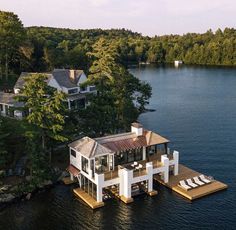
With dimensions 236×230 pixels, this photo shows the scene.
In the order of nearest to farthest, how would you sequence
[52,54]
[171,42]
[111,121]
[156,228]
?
[156,228]
[111,121]
[52,54]
[171,42]

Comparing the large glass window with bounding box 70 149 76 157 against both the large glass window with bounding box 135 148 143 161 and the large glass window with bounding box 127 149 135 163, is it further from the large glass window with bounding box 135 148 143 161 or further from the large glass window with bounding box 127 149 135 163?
the large glass window with bounding box 135 148 143 161

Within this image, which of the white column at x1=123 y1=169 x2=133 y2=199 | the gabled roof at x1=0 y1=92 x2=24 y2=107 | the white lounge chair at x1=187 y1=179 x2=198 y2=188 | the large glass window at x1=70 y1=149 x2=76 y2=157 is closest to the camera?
the white column at x1=123 y1=169 x2=133 y2=199

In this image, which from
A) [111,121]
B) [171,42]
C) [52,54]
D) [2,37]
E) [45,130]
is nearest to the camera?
[45,130]

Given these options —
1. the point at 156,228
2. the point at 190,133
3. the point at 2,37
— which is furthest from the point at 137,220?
the point at 2,37

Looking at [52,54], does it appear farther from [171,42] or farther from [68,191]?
[171,42]

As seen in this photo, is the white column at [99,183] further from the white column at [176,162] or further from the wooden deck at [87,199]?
the white column at [176,162]

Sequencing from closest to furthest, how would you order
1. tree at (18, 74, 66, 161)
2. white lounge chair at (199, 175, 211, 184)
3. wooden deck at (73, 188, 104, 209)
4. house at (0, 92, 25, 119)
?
1. wooden deck at (73, 188, 104, 209)
2. white lounge chair at (199, 175, 211, 184)
3. tree at (18, 74, 66, 161)
4. house at (0, 92, 25, 119)

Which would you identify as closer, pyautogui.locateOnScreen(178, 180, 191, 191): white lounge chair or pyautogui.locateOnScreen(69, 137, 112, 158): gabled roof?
pyautogui.locateOnScreen(69, 137, 112, 158): gabled roof

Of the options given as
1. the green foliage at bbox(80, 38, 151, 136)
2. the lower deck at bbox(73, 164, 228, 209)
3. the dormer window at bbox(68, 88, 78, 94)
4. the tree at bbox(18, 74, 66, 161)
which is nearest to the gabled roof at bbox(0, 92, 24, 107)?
the dormer window at bbox(68, 88, 78, 94)
